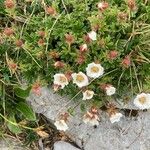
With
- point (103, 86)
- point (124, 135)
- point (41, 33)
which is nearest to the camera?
Answer: point (103, 86)

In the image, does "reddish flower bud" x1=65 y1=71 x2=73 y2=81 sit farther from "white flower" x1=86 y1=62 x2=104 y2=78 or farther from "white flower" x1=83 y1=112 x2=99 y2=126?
"white flower" x1=83 y1=112 x2=99 y2=126

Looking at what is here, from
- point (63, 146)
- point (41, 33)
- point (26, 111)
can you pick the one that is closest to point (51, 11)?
point (41, 33)

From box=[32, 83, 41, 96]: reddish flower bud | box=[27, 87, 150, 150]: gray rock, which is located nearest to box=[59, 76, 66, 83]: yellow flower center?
box=[32, 83, 41, 96]: reddish flower bud

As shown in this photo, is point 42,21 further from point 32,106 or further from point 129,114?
point 129,114

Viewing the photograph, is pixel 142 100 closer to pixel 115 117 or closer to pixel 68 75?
pixel 115 117

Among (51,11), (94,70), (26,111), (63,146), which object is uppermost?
(51,11)

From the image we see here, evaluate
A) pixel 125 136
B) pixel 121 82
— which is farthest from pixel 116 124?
pixel 121 82
